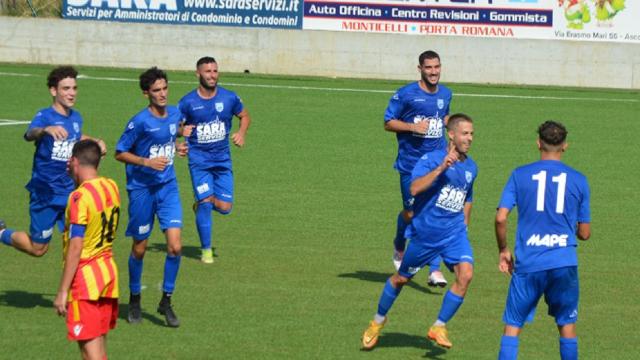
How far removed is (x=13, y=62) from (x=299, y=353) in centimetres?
2781

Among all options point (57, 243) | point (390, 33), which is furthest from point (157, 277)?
point (390, 33)

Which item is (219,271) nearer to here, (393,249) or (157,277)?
(157,277)

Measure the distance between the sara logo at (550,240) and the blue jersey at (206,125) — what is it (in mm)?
6318

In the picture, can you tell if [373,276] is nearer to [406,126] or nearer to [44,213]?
[406,126]

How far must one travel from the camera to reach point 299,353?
11086 mm

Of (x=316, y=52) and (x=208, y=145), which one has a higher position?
(x=316, y=52)

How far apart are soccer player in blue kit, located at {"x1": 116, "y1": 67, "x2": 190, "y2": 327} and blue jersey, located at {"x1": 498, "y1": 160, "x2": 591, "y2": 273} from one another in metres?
3.86

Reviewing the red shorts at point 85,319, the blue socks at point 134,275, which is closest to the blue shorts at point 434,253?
the blue socks at point 134,275

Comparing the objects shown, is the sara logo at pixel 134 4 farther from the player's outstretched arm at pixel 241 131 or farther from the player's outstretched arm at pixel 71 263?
the player's outstretched arm at pixel 71 263

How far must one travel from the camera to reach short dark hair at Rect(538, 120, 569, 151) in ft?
31.4

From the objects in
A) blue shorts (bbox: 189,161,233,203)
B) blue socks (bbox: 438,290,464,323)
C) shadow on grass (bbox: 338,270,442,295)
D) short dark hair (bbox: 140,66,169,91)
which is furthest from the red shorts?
blue shorts (bbox: 189,161,233,203)

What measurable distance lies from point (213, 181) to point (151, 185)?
3044 mm

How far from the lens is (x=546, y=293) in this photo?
9742 millimetres

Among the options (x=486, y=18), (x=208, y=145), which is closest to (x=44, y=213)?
(x=208, y=145)
